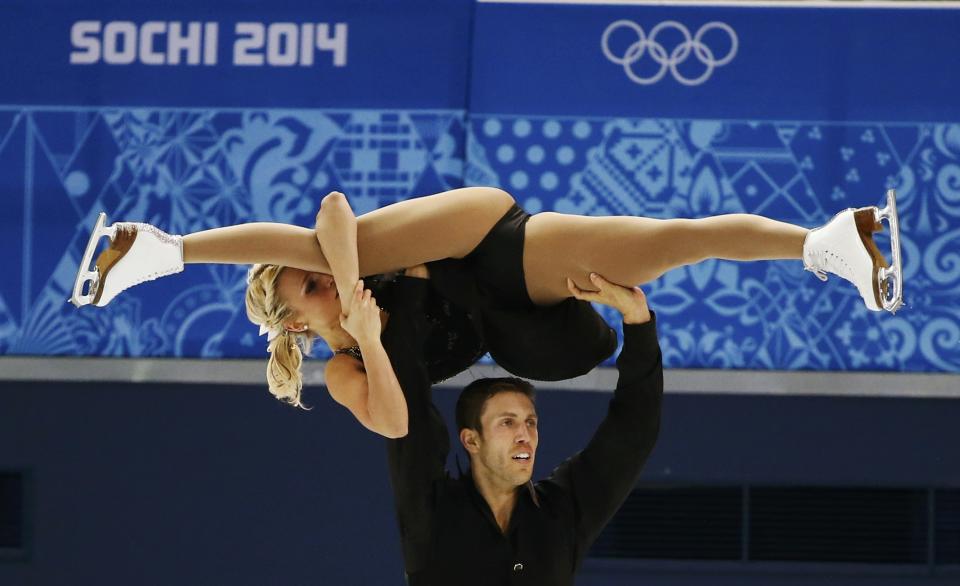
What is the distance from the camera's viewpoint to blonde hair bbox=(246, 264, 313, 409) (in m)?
3.06

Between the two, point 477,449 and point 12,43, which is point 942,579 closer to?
point 477,449

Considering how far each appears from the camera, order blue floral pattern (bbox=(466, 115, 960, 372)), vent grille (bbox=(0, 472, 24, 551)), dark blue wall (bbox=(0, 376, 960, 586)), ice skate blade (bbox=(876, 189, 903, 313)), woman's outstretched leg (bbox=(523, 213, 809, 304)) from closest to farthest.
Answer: ice skate blade (bbox=(876, 189, 903, 313)) < woman's outstretched leg (bbox=(523, 213, 809, 304)) < blue floral pattern (bbox=(466, 115, 960, 372)) < dark blue wall (bbox=(0, 376, 960, 586)) < vent grille (bbox=(0, 472, 24, 551))

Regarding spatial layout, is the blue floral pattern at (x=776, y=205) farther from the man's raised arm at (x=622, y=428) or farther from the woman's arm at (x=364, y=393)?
the woman's arm at (x=364, y=393)

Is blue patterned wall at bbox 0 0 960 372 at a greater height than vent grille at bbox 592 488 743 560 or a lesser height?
greater

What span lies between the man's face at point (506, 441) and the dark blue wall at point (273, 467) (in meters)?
1.79

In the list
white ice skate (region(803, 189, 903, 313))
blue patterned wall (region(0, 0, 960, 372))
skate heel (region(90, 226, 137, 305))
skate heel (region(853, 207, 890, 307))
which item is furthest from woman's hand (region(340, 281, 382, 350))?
blue patterned wall (region(0, 0, 960, 372))

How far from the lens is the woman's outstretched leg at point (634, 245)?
2793mm

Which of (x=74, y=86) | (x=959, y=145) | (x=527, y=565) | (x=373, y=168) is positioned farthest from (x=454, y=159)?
(x=527, y=565)

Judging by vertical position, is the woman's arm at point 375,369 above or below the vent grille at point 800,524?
above

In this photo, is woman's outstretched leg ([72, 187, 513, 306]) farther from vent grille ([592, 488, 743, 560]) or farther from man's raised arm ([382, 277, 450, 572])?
vent grille ([592, 488, 743, 560])

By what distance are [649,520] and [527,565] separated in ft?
6.76

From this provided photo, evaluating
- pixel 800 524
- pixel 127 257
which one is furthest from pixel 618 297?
pixel 800 524

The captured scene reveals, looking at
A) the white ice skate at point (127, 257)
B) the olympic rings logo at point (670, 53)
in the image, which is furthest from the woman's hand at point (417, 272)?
the olympic rings logo at point (670, 53)

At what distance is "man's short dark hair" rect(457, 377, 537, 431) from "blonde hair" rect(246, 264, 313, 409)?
0.40m
